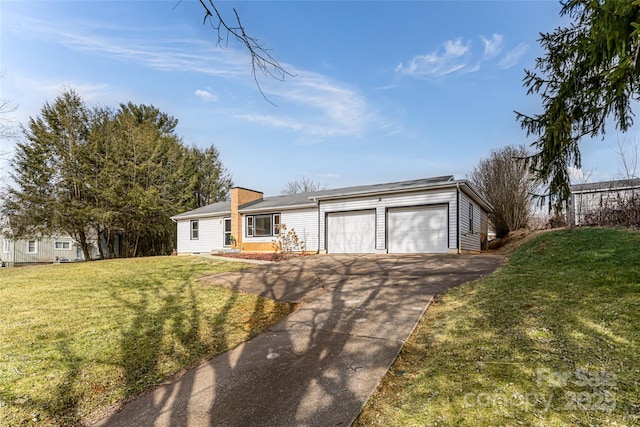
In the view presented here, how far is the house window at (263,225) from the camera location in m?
17.8

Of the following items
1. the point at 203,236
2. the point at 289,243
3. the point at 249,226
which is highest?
the point at 249,226

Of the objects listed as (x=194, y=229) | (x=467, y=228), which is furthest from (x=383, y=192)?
(x=194, y=229)

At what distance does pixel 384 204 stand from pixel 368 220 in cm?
110

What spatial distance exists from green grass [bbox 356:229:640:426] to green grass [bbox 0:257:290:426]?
2614mm

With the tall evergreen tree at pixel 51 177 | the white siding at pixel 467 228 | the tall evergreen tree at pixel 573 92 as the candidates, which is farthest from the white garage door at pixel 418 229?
the tall evergreen tree at pixel 51 177

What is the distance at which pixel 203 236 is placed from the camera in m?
21.0

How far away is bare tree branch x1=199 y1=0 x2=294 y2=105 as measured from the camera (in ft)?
8.32

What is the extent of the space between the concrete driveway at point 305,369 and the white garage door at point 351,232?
26.3 ft

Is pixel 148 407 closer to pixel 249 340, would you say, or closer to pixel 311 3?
pixel 249 340

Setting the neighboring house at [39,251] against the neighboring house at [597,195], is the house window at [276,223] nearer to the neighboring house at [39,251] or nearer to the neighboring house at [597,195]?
the neighboring house at [597,195]

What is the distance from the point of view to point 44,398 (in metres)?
3.27

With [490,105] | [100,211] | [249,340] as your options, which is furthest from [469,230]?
[100,211]

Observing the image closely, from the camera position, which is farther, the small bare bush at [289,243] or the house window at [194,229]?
the house window at [194,229]

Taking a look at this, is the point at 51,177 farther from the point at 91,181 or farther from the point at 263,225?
the point at 263,225
